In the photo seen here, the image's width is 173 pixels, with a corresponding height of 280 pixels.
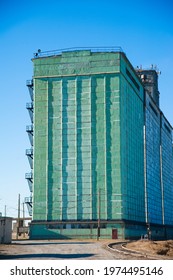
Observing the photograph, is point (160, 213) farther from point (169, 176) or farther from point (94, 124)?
point (94, 124)

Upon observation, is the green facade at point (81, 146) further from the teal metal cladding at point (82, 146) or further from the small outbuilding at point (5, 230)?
the small outbuilding at point (5, 230)

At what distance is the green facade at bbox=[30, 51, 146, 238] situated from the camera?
3233 inches

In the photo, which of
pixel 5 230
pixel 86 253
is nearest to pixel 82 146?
pixel 5 230

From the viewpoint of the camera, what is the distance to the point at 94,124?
84.6m

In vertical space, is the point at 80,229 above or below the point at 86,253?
below

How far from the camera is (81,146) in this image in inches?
3324

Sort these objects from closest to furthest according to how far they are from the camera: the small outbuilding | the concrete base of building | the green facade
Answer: the small outbuilding < the concrete base of building < the green facade

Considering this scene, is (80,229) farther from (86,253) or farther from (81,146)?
(86,253)

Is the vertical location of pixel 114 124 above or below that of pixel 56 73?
below

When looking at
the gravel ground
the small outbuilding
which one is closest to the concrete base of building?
the small outbuilding

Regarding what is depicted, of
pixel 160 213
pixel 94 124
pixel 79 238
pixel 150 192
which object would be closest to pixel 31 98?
pixel 94 124

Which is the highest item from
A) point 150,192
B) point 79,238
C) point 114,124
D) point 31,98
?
point 31,98

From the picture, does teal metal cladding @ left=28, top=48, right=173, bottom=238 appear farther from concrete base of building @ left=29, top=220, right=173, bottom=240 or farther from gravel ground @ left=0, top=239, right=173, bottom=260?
gravel ground @ left=0, top=239, right=173, bottom=260
